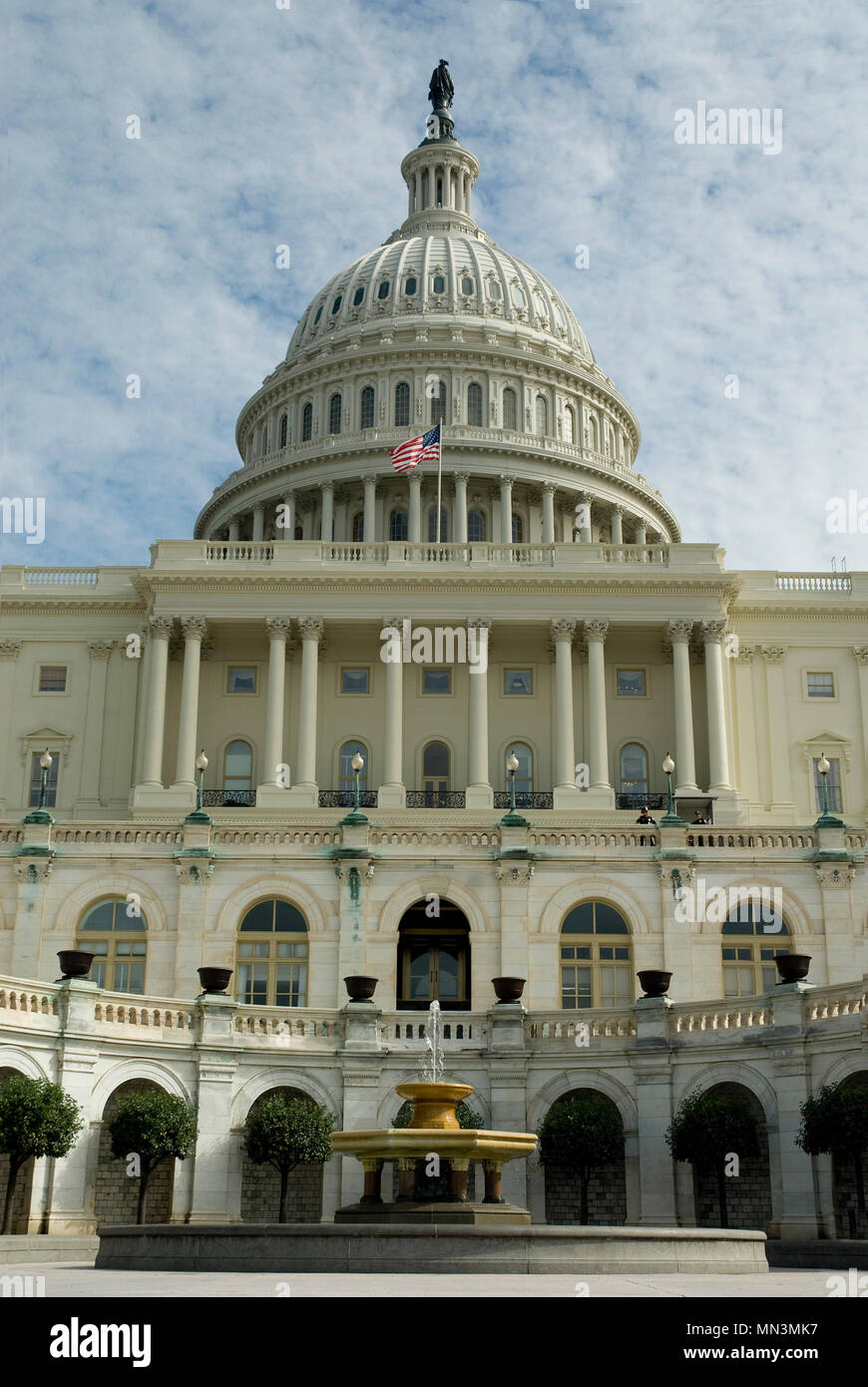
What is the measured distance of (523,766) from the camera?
259 feet

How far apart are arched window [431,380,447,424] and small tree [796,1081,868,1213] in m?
79.9

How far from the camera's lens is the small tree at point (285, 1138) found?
36.8 metres

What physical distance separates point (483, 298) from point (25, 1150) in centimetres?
9434

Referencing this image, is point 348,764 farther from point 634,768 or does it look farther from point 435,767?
point 634,768

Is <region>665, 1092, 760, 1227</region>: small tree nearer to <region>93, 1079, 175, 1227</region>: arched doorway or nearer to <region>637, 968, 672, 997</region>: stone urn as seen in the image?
<region>637, 968, 672, 997</region>: stone urn

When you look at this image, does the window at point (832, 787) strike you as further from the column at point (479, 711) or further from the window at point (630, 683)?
the column at point (479, 711)

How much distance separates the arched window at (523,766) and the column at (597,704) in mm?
3223

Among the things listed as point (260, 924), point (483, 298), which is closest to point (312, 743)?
point (260, 924)

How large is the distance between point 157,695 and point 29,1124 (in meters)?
44.2

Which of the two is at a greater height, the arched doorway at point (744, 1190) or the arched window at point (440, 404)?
the arched window at point (440, 404)

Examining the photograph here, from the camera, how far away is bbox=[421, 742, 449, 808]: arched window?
7806 cm

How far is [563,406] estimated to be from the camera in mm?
115500

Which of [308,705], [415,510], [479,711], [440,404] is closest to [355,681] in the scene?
[308,705]

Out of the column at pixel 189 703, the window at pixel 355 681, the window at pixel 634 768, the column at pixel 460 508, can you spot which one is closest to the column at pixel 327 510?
the column at pixel 460 508
